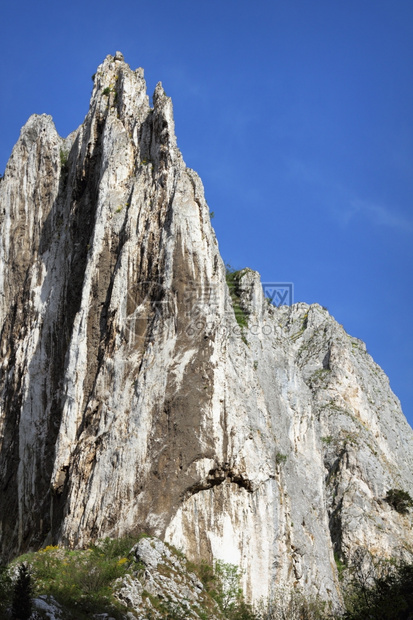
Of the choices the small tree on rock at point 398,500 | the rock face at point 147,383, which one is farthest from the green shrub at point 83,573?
the small tree on rock at point 398,500

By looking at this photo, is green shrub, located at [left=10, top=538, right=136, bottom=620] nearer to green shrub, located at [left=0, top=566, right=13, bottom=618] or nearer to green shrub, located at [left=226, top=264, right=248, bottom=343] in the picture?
green shrub, located at [left=0, top=566, right=13, bottom=618]

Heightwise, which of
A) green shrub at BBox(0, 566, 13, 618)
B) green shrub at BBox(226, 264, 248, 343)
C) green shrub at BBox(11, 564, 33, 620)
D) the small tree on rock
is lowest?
green shrub at BBox(11, 564, 33, 620)

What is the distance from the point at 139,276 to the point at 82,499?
1083 cm

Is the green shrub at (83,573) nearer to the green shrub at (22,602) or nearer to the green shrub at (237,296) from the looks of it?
the green shrub at (22,602)

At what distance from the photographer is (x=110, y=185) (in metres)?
43.7

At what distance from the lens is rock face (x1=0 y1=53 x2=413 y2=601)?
34719mm

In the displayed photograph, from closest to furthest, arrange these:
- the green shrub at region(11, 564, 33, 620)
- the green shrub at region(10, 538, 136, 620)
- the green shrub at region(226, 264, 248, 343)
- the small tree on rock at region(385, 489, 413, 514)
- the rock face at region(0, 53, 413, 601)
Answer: the green shrub at region(11, 564, 33, 620)
the green shrub at region(10, 538, 136, 620)
the rock face at region(0, 53, 413, 601)
the green shrub at region(226, 264, 248, 343)
the small tree on rock at region(385, 489, 413, 514)

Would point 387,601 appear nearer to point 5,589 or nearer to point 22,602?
point 22,602

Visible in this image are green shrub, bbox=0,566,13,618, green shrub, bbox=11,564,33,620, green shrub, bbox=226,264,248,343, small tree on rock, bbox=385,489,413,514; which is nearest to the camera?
green shrub, bbox=11,564,33,620

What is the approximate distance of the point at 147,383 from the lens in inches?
1437

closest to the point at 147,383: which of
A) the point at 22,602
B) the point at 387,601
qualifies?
the point at 22,602

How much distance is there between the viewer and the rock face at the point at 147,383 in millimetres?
34719

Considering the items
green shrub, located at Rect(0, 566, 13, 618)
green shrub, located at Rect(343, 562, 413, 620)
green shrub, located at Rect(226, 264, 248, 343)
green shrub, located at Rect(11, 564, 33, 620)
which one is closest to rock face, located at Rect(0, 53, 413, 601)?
green shrub, located at Rect(226, 264, 248, 343)

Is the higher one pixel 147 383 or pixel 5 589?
pixel 147 383
